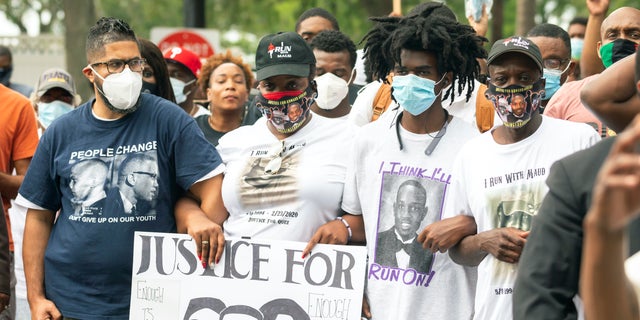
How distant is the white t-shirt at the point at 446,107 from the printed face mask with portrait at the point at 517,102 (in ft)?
1.58

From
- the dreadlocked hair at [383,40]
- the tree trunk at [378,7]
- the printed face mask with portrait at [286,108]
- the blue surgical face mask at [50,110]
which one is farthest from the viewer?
the tree trunk at [378,7]

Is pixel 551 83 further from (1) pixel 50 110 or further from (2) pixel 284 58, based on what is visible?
(1) pixel 50 110

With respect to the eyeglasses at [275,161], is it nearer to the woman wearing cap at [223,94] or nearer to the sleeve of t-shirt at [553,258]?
the woman wearing cap at [223,94]

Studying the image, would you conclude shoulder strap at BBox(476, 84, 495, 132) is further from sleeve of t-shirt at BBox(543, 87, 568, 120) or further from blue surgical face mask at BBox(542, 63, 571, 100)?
blue surgical face mask at BBox(542, 63, 571, 100)

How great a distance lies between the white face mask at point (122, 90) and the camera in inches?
220

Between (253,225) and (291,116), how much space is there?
610 millimetres

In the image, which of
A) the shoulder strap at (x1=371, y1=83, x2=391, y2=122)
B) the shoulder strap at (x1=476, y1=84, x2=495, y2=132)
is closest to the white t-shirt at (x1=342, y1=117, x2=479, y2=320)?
the shoulder strap at (x1=476, y1=84, x2=495, y2=132)

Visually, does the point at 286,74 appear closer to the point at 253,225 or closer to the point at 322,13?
the point at 253,225

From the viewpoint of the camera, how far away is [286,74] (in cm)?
577

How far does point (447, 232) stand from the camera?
516cm

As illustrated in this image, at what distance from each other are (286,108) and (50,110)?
12.5 feet

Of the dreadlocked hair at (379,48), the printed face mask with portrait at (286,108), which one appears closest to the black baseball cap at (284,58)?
the printed face mask with portrait at (286,108)

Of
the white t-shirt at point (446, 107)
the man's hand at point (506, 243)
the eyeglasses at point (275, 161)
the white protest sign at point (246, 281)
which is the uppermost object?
the white t-shirt at point (446, 107)

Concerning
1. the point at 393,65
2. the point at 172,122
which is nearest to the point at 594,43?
the point at 393,65
